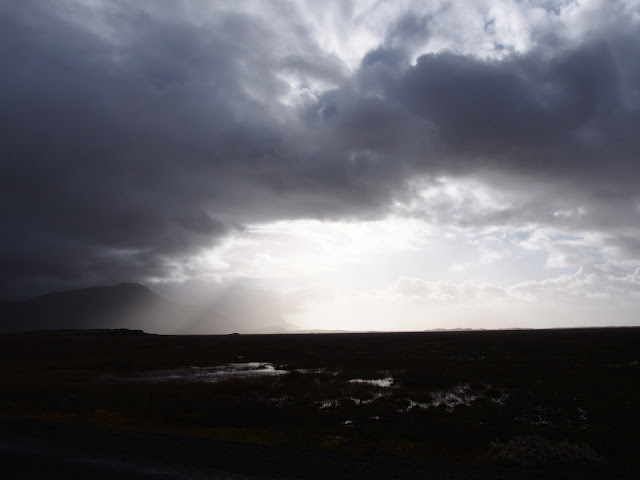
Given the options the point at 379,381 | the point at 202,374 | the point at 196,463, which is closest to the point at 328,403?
the point at 379,381

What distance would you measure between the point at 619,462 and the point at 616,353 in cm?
5377

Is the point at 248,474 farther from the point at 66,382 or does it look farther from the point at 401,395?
the point at 66,382

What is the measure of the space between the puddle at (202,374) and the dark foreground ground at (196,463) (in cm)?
2553

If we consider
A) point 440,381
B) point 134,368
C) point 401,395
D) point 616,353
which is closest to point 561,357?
point 616,353

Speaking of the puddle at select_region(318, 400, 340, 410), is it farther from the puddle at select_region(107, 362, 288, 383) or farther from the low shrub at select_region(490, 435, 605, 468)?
the puddle at select_region(107, 362, 288, 383)

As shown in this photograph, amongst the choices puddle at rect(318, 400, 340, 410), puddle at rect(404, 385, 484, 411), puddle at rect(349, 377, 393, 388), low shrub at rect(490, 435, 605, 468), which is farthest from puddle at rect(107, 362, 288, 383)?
low shrub at rect(490, 435, 605, 468)

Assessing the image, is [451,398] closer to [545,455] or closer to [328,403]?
[328,403]

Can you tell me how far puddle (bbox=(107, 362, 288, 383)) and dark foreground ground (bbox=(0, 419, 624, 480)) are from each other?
1005 inches

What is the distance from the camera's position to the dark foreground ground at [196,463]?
45.1ft

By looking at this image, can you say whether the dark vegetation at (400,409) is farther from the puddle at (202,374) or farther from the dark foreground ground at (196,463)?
the dark foreground ground at (196,463)

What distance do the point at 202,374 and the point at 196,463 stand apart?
36701mm

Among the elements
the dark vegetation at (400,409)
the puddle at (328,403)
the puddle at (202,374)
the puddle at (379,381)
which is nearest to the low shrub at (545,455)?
the dark vegetation at (400,409)

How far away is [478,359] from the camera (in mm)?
61094

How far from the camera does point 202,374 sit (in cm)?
4975
